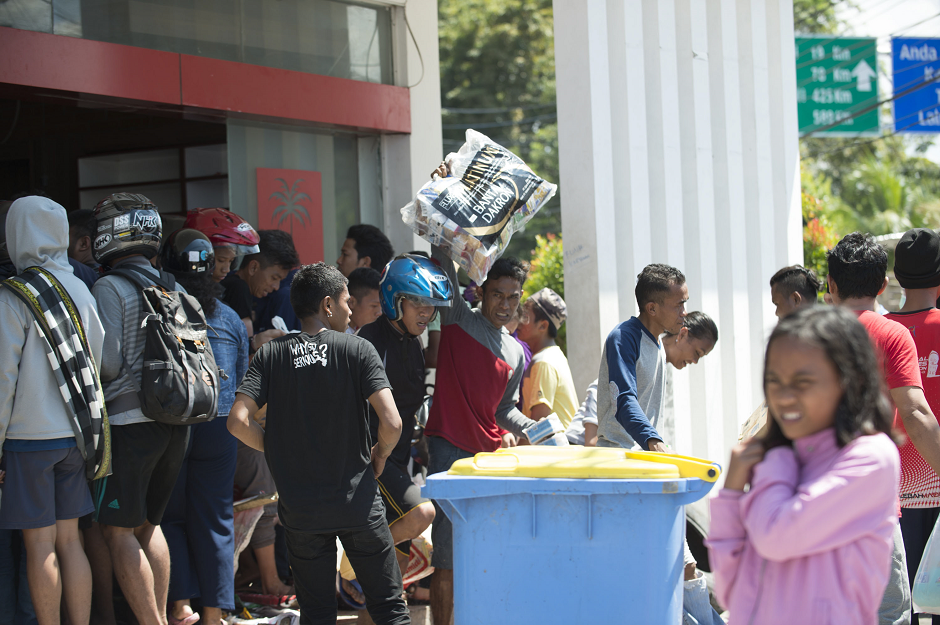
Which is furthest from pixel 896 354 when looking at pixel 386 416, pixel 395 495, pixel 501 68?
pixel 501 68

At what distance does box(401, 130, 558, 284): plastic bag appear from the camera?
4.56m

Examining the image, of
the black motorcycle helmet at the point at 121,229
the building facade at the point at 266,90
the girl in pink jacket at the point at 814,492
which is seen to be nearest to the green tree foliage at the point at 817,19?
the building facade at the point at 266,90

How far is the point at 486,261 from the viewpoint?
4641 mm

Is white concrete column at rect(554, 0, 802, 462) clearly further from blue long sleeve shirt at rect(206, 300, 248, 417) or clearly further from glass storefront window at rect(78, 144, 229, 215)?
glass storefront window at rect(78, 144, 229, 215)

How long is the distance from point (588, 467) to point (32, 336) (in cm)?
257

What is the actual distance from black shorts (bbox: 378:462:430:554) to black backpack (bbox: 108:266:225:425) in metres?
0.92

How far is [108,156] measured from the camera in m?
9.60

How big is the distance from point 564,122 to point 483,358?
2.24 metres

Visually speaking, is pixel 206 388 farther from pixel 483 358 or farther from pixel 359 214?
pixel 359 214

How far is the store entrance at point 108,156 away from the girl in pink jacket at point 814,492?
6.75 metres

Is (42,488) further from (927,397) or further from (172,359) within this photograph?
(927,397)

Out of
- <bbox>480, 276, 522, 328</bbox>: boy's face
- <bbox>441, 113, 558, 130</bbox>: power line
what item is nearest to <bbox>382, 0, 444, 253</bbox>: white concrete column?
<bbox>480, 276, 522, 328</bbox>: boy's face

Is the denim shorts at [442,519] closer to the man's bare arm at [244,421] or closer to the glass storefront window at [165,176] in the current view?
the man's bare arm at [244,421]

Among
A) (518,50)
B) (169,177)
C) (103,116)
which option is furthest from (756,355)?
(518,50)
